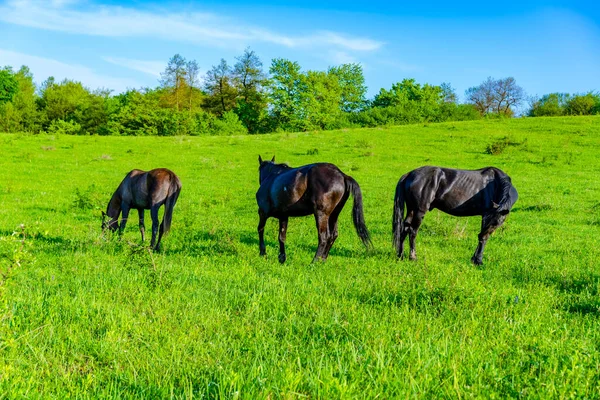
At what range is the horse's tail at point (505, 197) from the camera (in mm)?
8867

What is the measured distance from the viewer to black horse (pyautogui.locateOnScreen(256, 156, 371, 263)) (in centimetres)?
A: 866

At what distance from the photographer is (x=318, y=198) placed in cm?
866

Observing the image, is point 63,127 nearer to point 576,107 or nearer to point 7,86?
point 7,86

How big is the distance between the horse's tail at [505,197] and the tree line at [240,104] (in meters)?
51.0

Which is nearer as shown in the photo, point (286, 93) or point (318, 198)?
point (318, 198)

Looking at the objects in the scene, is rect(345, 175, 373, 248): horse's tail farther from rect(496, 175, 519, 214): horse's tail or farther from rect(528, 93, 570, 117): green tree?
rect(528, 93, 570, 117): green tree

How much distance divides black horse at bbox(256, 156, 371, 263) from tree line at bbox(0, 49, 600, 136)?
49.7 meters

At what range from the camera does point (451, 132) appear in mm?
37406

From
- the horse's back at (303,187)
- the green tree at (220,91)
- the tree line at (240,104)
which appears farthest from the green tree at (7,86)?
the horse's back at (303,187)

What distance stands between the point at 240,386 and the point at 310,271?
172 inches

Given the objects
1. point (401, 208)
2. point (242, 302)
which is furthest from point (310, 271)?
point (401, 208)

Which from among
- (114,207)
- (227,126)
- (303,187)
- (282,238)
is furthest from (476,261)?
(227,126)

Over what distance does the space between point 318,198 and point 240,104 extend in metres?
68.5

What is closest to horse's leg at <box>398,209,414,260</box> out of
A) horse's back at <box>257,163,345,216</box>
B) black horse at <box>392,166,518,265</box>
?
black horse at <box>392,166,518,265</box>
